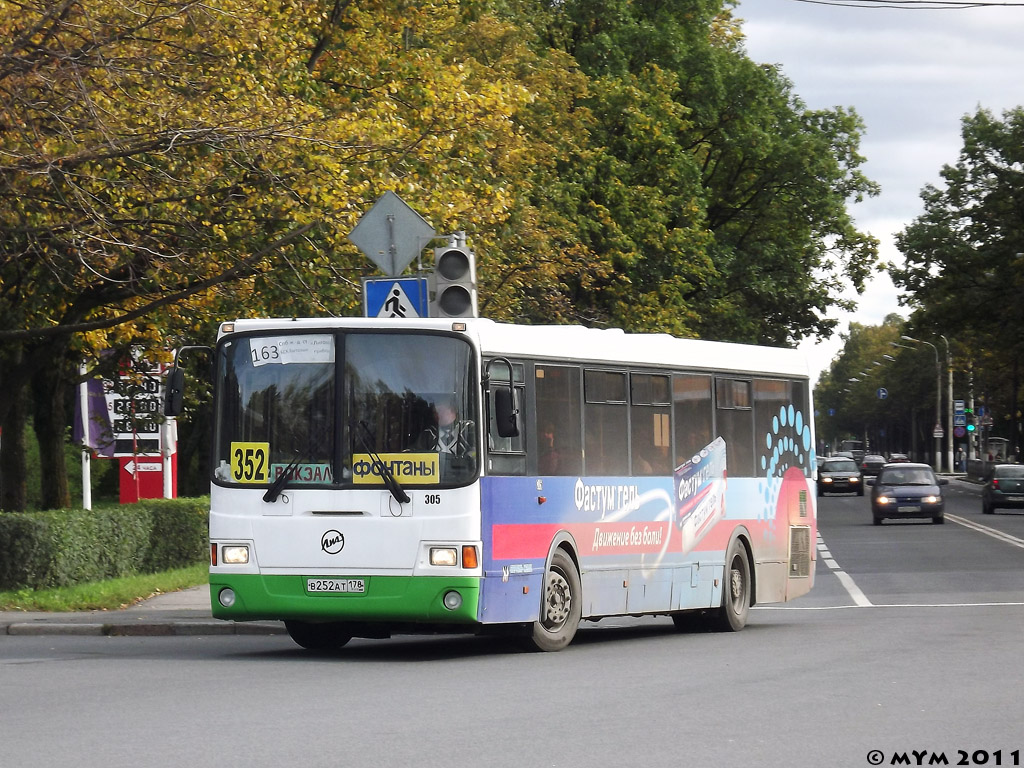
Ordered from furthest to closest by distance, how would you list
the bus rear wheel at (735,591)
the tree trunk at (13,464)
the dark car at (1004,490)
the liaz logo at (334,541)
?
the dark car at (1004,490) < the tree trunk at (13,464) < the bus rear wheel at (735,591) < the liaz logo at (334,541)

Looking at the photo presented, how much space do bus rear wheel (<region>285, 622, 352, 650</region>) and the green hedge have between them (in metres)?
6.19

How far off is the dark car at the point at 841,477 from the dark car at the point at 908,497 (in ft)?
87.6

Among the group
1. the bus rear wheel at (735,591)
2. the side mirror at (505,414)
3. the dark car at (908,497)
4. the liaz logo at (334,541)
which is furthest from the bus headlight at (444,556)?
the dark car at (908,497)

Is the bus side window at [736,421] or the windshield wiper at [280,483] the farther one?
the bus side window at [736,421]

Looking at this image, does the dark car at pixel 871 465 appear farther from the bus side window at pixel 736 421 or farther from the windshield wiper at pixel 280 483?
the windshield wiper at pixel 280 483

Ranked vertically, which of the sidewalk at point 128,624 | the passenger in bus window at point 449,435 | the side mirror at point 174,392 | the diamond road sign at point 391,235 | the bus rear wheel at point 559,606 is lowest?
the sidewalk at point 128,624

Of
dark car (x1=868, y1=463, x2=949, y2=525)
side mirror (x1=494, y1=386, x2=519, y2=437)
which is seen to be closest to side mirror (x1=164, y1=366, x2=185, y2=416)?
side mirror (x1=494, y1=386, x2=519, y2=437)

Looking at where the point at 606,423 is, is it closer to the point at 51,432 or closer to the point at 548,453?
the point at 548,453

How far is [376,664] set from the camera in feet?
46.1

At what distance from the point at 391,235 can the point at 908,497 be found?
3282cm

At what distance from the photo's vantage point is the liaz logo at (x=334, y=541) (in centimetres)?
1407

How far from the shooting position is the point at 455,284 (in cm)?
1680

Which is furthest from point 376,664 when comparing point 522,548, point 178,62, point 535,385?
point 178,62

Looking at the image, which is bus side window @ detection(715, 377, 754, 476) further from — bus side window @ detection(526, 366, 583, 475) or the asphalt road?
bus side window @ detection(526, 366, 583, 475)
